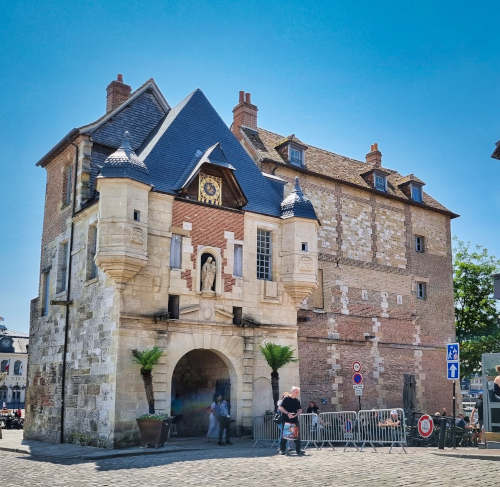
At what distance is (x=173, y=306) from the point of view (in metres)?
19.1

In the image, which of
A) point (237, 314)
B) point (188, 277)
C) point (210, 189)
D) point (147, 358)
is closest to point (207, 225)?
point (210, 189)

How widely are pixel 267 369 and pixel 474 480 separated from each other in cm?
1141

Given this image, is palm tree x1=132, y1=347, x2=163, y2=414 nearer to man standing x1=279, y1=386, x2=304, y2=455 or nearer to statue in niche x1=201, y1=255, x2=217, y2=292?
statue in niche x1=201, y1=255, x2=217, y2=292

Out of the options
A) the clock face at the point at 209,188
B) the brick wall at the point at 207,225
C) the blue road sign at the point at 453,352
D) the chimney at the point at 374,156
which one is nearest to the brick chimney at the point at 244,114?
the chimney at the point at 374,156

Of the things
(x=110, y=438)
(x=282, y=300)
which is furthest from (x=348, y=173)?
(x=110, y=438)

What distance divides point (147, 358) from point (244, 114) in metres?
15.2

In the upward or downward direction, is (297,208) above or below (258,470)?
above

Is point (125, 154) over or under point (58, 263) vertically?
over

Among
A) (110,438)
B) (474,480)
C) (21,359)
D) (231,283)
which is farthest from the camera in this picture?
(21,359)

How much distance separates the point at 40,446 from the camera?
1922cm

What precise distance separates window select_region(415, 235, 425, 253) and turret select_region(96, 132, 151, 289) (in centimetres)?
1818

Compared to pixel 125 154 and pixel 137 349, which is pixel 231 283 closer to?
pixel 137 349

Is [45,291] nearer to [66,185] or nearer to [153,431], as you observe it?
[66,185]

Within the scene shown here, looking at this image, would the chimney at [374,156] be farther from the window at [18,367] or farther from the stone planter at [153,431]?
the window at [18,367]
